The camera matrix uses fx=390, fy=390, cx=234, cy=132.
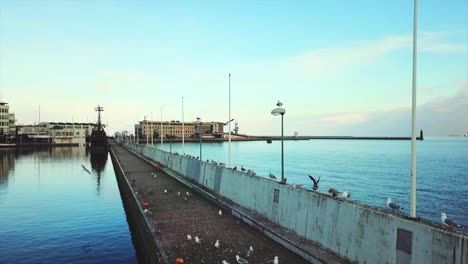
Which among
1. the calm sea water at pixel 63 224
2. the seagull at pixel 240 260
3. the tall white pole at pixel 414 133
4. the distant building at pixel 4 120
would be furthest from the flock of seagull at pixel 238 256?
the distant building at pixel 4 120

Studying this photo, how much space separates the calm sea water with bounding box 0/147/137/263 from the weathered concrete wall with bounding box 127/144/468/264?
25.2 feet

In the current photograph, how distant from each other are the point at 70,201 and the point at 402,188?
37.2 metres

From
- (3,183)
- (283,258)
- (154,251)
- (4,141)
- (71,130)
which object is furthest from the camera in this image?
(71,130)

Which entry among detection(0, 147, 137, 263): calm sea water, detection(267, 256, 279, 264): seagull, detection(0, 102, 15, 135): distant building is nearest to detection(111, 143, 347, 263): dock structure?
detection(267, 256, 279, 264): seagull

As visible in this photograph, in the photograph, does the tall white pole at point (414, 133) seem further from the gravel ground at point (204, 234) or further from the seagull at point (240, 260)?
the seagull at point (240, 260)

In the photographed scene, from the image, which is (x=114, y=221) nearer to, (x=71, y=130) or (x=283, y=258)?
(x=283, y=258)

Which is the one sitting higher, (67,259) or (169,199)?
(169,199)

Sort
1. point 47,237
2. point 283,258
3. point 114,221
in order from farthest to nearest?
point 114,221
point 47,237
point 283,258

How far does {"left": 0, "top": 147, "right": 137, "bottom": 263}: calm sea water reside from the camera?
61.9 feet

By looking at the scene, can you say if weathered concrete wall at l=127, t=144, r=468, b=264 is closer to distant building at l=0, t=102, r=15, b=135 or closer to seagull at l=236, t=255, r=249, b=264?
seagull at l=236, t=255, r=249, b=264

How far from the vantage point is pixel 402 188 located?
47.4 metres

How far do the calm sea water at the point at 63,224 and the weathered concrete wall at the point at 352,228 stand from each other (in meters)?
7.68

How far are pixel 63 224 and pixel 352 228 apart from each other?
20.6 meters

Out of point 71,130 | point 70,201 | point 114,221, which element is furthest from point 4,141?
point 114,221
